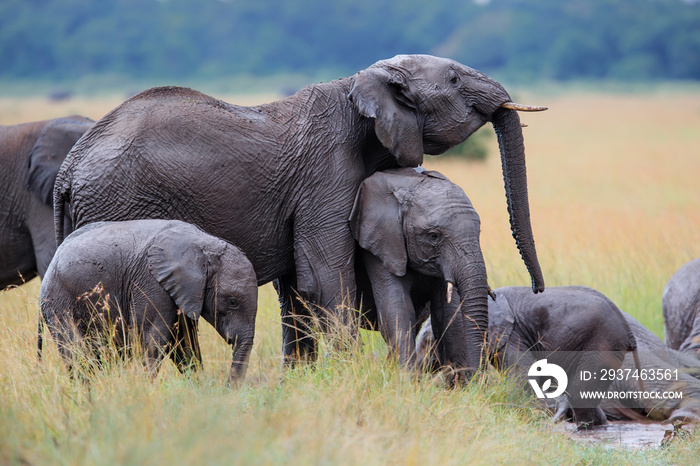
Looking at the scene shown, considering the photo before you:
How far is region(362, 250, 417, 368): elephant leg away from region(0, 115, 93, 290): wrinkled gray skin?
3.32 meters

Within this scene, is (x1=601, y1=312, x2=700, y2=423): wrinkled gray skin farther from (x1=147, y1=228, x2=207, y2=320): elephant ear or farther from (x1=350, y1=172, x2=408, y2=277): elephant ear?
(x1=147, y1=228, x2=207, y2=320): elephant ear

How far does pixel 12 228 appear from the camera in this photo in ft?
26.7

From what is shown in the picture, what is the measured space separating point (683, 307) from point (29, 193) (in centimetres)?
579

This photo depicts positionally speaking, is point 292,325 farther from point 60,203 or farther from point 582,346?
point 582,346

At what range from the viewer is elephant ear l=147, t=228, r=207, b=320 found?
5418 millimetres

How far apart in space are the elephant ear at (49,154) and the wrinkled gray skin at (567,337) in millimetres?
3690

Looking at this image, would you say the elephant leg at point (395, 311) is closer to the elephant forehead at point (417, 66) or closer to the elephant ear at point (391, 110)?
the elephant ear at point (391, 110)

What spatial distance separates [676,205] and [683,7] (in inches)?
4623

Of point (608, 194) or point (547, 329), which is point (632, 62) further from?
point (547, 329)

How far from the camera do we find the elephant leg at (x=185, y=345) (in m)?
5.73

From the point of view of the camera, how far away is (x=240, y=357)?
5.54m

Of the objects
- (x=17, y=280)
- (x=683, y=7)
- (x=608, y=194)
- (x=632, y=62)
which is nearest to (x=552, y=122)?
(x=608, y=194)

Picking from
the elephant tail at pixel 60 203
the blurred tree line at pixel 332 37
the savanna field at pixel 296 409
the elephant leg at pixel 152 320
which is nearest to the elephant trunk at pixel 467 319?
the savanna field at pixel 296 409

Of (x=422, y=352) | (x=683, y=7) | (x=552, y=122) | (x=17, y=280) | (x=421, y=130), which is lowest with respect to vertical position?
(x=422, y=352)
